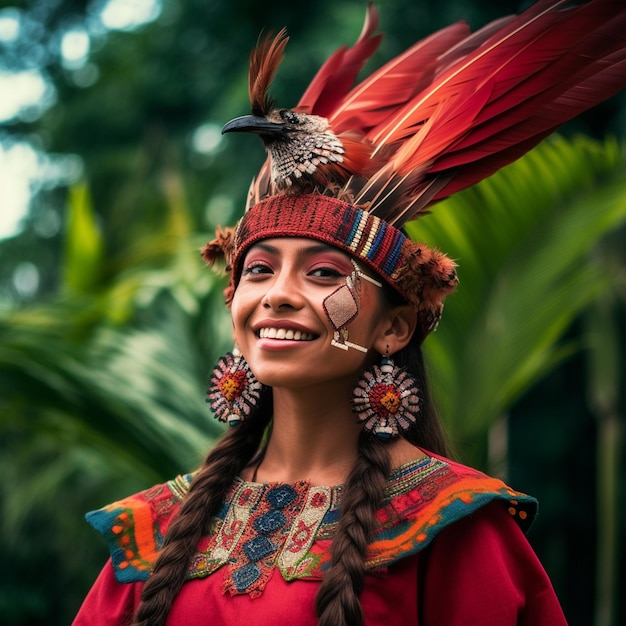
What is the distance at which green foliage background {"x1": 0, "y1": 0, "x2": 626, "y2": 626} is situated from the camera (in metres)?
3.79

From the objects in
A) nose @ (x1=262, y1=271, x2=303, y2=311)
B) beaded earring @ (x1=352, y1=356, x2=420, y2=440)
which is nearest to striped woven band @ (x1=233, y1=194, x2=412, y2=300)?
nose @ (x1=262, y1=271, x2=303, y2=311)

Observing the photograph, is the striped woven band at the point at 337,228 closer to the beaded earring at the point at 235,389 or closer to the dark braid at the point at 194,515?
the beaded earring at the point at 235,389

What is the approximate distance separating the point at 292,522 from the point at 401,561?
287 mm

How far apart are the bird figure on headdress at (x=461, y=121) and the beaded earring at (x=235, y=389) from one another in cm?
43

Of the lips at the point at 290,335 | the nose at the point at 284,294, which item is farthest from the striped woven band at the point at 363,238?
the lips at the point at 290,335

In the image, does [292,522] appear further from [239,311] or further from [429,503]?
[239,311]

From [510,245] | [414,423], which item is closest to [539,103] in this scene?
[414,423]

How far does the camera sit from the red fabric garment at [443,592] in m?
2.25

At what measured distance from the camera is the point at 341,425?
257 cm

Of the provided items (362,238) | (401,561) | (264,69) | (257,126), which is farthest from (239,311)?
(401,561)

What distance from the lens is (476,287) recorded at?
3.84 m

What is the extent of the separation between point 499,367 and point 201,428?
1.20 meters

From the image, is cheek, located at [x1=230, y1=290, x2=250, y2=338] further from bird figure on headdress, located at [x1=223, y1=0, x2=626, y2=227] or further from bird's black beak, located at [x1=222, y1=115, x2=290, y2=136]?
bird's black beak, located at [x1=222, y1=115, x2=290, y2=136]

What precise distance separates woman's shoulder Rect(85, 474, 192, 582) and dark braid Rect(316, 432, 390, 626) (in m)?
0.50
